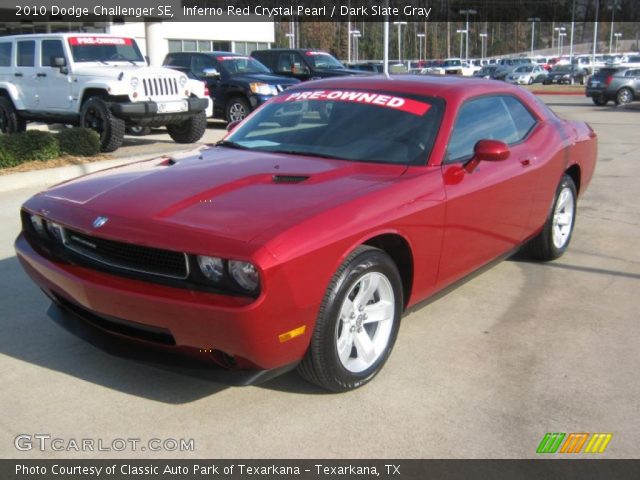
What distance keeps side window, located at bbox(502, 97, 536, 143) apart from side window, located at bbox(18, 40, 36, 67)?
32.2 ft

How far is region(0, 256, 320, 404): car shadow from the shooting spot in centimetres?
313

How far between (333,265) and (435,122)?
4.97ft

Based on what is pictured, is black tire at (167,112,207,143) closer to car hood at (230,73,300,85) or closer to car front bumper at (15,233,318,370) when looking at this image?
car hood at (230,73,300,85)

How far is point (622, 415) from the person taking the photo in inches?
130

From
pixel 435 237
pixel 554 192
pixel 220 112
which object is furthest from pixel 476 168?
pixel 220 112

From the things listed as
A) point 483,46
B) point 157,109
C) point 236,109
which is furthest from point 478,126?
point 483,46

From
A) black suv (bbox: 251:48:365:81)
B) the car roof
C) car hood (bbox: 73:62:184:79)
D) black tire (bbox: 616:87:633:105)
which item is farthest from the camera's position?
black tire (bbox: 616:87:633:105)

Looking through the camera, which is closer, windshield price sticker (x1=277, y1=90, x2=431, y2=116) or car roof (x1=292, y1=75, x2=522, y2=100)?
windshield price sticker (x1=277, y1=90, x2=431, y2=116)

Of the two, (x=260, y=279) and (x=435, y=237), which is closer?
(x=260, y=279)

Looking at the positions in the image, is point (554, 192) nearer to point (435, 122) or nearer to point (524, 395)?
point (435, 122)

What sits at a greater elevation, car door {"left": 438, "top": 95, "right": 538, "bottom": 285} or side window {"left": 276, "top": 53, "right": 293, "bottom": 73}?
side window {"left": 276, "top": 53, "right": 293, "bottom": 73}

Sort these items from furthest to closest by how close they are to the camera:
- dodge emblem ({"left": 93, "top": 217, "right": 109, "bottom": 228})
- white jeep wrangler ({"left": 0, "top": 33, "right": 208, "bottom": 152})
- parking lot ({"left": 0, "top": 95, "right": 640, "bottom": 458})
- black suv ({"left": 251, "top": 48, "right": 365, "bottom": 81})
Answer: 1. black suv ({"left": 251, "top": 48, "right": 365, "bottom": 81})
2. white jeep wrangler ({"left": 0, "top": 33, "right": 208, "bottom": 152})
3. dodge emblem ({"left": 93, "top": 217, "right": 109, "bottom": 228})
4. parking lot ({"left": 0, "top": 95, "right": 640, "bottom": 458})

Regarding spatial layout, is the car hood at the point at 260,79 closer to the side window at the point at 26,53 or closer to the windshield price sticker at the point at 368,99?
the side window at the point at 26,53

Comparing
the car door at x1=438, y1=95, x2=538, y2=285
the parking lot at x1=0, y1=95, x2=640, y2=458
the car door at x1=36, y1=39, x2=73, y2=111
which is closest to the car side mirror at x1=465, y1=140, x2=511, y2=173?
the car door at x1=438, y1=95, x2=538, y2=285
